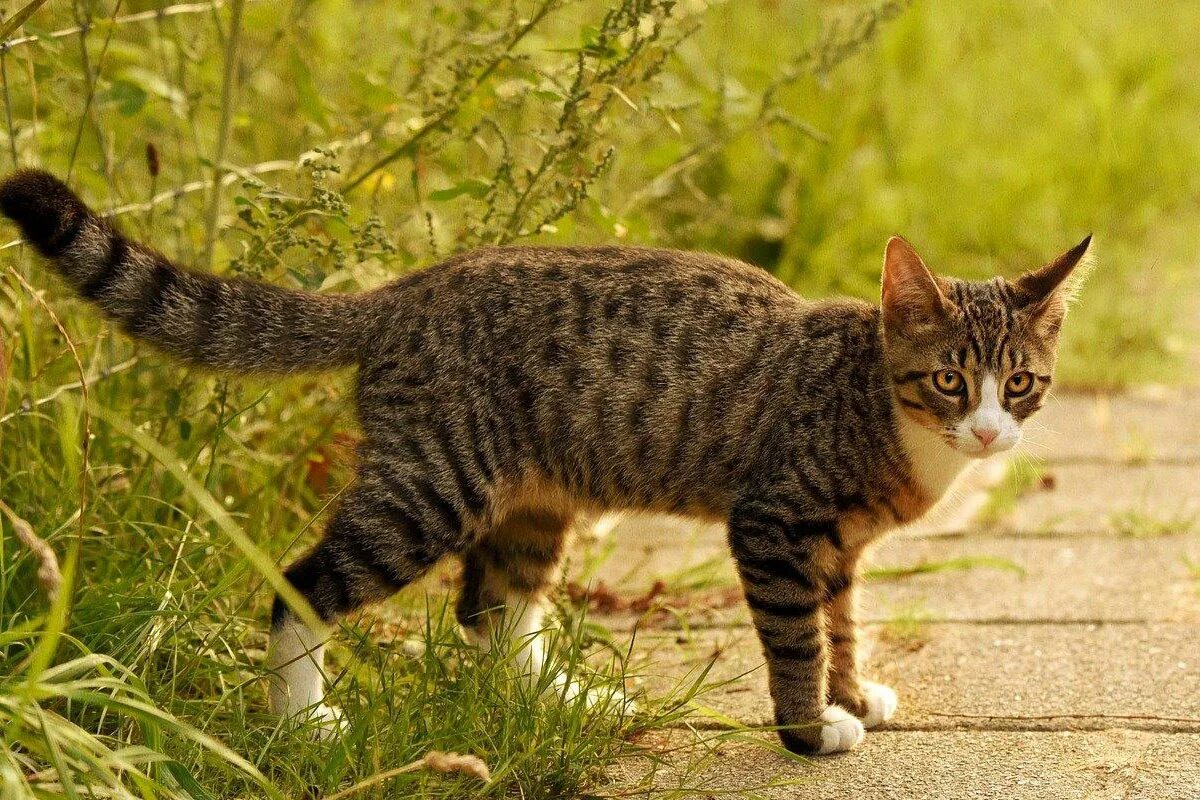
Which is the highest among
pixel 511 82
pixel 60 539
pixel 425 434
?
pixel 511 82

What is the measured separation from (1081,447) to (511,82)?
311cm

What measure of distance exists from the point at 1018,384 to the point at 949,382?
20cm

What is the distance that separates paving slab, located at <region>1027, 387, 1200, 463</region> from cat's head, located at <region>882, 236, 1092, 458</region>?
1942mm

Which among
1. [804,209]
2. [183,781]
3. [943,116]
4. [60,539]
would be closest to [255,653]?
[60,539]

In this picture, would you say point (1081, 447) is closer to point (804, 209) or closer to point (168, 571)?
point (804, 209)

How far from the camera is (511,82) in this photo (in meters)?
4.27

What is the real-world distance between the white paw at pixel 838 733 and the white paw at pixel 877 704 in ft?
0.49

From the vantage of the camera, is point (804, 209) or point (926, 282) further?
point (804, 209)

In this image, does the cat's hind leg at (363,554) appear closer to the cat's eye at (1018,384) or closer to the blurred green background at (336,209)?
the blurred green background at (336,209)

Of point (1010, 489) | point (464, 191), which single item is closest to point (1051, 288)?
point (464, 191)

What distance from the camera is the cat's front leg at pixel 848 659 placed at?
150 inches

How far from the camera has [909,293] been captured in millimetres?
3789

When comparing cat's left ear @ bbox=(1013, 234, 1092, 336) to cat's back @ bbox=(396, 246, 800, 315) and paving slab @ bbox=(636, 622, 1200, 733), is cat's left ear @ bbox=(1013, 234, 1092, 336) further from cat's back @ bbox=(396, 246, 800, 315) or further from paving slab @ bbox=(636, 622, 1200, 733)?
paving slab @ bbox=(636, 622, 1200, 733)

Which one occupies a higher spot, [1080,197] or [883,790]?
[1080,197]
